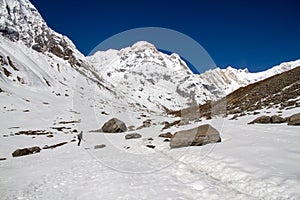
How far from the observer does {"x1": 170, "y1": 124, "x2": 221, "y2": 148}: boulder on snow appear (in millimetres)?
16922

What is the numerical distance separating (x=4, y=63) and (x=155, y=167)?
10745 cm

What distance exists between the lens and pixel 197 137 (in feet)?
55.6

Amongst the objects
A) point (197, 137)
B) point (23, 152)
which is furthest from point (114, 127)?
point (197, 137)

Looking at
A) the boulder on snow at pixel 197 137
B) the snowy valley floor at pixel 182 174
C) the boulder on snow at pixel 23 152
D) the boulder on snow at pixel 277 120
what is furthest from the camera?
the boulder on snow at pixel 23 152

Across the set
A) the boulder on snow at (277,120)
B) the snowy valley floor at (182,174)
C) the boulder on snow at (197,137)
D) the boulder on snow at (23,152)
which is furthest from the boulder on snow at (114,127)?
the boulder on snow at (277,120)

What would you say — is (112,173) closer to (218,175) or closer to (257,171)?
(218,175)

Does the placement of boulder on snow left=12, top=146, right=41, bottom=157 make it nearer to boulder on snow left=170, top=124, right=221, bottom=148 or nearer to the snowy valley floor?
the snowy valley floor

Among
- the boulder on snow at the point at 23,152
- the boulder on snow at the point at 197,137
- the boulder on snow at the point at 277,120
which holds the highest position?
the boulder on snow at the point at 277,120

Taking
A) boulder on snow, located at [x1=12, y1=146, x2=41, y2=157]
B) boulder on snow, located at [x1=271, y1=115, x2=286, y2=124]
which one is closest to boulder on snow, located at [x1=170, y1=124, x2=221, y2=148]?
boulder on snow, located at [x1=271, y1=115, x2=286, y2=124]

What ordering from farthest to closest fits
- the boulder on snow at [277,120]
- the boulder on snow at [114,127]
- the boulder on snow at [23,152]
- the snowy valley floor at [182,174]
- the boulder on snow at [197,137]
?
1. the boulder on snow at [114,127]
2. the boulder on snow at [23,152]
3. the boulder on snow at [277,120]
4. the boulder on snow at [197,137]
5. the snowy valley floor at [182,174]

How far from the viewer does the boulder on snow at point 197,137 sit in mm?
16922

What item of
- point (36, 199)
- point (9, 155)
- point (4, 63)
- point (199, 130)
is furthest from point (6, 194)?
point (4, 63)

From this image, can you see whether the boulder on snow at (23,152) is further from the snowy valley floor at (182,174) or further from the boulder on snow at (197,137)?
the boulder on snow at (197,137)

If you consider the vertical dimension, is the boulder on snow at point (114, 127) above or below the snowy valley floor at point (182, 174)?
above
